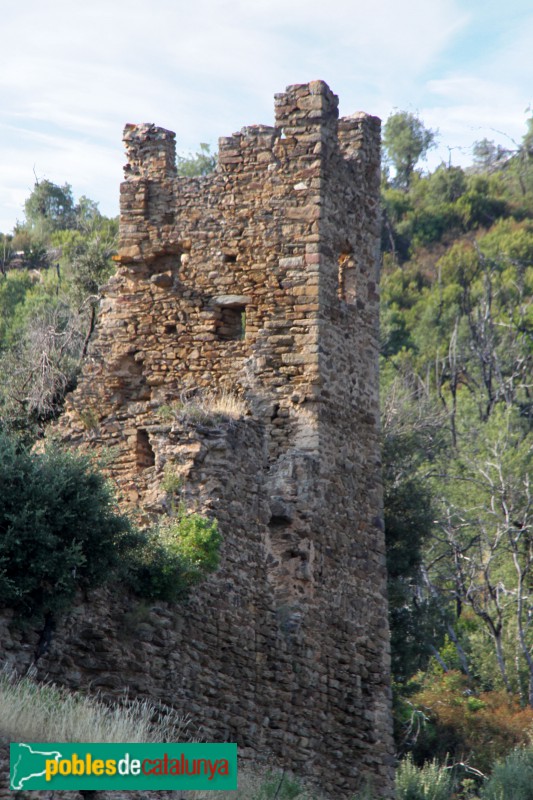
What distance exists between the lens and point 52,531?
1182 cm

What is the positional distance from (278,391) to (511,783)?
649 centimetres

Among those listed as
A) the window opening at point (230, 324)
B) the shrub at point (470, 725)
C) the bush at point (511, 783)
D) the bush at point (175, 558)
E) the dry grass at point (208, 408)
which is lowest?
the shrub at point (470, 725)

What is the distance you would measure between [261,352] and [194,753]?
23.2 feet

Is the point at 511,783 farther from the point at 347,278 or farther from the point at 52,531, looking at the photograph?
the point at 52,531

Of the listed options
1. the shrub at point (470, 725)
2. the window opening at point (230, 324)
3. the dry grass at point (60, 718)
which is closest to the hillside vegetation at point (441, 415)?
the shrub at point (470, 725)

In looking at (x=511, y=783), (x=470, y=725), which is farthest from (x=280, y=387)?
(x=470, y=725)

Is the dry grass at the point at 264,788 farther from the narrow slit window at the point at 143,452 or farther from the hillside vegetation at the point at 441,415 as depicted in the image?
the narrow slit window at the point at 143,452

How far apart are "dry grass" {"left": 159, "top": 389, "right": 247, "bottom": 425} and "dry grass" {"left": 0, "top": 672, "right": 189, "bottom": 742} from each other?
373 centimetres

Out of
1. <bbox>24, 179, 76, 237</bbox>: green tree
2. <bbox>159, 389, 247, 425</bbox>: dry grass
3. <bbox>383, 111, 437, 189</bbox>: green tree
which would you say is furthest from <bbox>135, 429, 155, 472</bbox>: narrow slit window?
<bbox>383, 111, 437, 189</bbox>: green tree

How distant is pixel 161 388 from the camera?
57.6 ft

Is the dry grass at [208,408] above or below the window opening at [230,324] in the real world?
below

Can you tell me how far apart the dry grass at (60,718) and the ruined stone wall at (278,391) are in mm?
3171

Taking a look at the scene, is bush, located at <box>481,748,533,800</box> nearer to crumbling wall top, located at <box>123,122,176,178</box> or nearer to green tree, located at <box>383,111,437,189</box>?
crumbling wall top, located at <box>123,122,176,178</box>

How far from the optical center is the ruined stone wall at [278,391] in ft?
48.2
